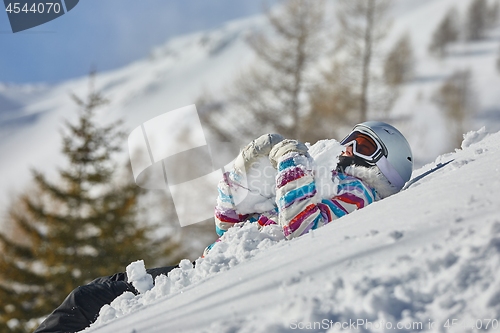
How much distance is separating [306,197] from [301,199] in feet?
0.11

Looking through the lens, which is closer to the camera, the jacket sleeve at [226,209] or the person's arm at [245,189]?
the person's arm at [245,189]

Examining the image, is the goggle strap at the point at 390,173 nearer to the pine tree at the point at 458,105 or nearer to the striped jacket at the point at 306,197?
the striped jacket at the point at 306,197

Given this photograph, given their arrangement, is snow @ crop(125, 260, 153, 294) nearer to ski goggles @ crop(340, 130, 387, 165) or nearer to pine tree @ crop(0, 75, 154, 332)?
ski goggles @ crop(340, 130, 387, 165)

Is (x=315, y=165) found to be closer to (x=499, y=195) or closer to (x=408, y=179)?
(x=408, y=179)

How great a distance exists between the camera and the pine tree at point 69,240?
11.8 metres

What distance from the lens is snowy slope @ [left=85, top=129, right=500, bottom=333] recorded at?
1.39m

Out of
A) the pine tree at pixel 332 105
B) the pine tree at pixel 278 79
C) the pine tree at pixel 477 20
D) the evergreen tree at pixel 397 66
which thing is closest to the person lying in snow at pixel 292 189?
the pine tree at pixel 278 79

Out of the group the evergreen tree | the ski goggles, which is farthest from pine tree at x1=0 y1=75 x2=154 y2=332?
the evergreen tree

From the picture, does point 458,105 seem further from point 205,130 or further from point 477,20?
point 477,20

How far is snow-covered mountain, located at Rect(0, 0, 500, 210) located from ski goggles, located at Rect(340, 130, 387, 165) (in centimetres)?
1610

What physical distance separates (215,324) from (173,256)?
12.0m

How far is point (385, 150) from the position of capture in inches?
134

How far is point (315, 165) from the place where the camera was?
2.98m

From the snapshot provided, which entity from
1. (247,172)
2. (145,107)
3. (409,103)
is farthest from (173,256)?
(145,107)
